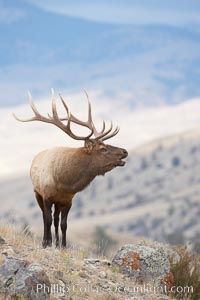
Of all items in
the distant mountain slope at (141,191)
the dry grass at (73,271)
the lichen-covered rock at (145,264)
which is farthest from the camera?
the distant mountain slope at (141,191)

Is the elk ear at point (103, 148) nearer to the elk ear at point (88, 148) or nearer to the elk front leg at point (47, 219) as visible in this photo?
the elk ear at point (88, 148)

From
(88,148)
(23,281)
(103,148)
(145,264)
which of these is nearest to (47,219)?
(88,148)

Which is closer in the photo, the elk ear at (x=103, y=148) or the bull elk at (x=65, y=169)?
the bull elk at (x=65, y=169)

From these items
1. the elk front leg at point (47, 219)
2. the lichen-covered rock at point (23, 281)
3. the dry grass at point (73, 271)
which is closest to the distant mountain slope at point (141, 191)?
the elk front leg at point (47, 219)

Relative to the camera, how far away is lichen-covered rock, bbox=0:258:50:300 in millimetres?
11648

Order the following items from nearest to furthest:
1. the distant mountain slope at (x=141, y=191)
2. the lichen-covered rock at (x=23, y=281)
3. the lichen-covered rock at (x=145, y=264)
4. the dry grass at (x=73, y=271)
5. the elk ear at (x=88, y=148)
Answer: the lichen-covered rock at (x=23, y=281)
the dry grass at (x=73, y=271)
the lichen-covered rock at (x=145, y=264)
the elk ear at (x=88, y=148)
the distant mountain slope at (x=141, y=191)

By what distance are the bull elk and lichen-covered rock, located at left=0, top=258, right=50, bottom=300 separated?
4.76 meters

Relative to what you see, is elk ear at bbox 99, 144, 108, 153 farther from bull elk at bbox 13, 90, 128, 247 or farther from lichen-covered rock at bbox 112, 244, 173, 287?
lichen-covered rock at bbox 112, 244, 173, 287

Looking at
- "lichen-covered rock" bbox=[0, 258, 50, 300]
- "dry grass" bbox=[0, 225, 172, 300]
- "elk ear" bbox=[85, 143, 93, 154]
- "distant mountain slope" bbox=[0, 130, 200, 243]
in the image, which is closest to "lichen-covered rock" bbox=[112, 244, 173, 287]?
"dry grass" bbox=[0, 225, 172, 300]

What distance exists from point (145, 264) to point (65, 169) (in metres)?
3.48

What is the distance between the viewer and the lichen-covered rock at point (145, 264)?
14469 millimetres

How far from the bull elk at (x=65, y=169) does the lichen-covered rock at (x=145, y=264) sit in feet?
8.49

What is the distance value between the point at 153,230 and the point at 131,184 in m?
27.2

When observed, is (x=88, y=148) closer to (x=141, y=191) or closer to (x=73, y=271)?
(x=73, y=271)
